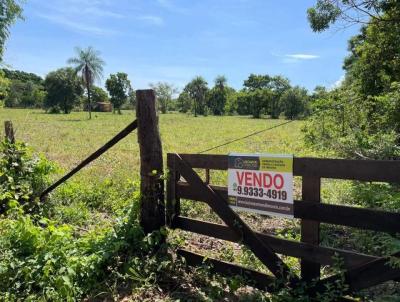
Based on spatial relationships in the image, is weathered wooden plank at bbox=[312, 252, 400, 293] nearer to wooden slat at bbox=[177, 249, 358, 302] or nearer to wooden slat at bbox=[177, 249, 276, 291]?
wooden slat at bbox=[177, 249, 358, 302]

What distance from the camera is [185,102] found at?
106m

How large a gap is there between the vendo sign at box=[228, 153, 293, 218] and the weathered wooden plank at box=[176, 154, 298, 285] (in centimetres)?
11

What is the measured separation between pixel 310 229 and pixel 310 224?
1.9 inches

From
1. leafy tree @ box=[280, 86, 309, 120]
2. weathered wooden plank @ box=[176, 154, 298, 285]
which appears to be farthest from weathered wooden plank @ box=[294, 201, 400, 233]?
leafy tree @ box=[280, 86, 309, 120]

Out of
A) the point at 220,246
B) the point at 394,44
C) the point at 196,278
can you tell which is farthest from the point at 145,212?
the point at 394,44

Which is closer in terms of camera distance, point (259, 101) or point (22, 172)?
point (22, 172)

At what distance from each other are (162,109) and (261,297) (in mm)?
91142

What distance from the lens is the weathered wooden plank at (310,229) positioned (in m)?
3.54

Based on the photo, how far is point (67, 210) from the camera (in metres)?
6.75

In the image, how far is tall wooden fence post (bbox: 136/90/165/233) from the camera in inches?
186

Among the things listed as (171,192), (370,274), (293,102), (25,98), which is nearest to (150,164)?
(171,192)

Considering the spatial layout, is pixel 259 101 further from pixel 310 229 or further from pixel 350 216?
pixel 350 216

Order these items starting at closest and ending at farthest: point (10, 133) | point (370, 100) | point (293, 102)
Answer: point (10, 133) → point (370, 100) → point (293, 102)

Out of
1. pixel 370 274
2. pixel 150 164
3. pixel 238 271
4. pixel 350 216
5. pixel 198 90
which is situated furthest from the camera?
pixel 198 90
